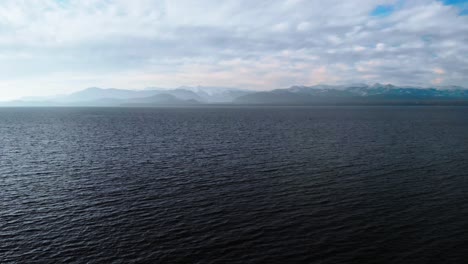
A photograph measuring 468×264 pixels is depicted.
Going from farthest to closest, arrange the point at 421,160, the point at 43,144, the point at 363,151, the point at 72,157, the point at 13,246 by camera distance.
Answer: the point at 43,144 → the point at 363,151 → the point at 72,157 → the point at 421,160 → the point at 13,246

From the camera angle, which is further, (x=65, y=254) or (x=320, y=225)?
(x=320, y=225)

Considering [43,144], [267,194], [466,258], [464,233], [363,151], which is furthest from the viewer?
[43,144]

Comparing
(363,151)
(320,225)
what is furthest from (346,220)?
(363,151)

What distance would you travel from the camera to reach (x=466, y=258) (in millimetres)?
28062

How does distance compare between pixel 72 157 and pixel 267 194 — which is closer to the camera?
pixel 267 194

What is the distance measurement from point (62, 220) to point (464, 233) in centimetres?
4258

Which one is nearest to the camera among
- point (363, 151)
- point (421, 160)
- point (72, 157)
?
point (421, 160)

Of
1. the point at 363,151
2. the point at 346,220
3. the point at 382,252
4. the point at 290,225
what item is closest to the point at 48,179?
the point at 290,225

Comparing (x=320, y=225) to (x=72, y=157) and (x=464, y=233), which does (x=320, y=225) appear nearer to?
(x=464, y=233)

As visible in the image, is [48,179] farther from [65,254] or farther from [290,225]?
[290,225]

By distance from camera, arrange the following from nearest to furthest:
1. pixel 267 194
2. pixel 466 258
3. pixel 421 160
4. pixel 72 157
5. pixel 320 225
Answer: pixel 466 258 < pixel 320 225 < pixel 267 194 < pixel 421 160 < pixel 72 157

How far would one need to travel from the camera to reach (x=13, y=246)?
30438mm

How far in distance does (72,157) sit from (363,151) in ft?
222

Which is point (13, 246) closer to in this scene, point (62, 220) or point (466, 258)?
point (62, 220)
